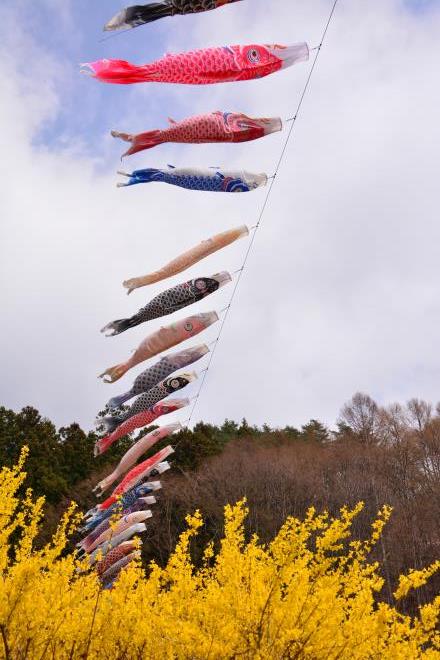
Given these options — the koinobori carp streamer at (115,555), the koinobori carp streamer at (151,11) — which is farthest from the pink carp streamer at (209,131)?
the koinobori carp streamer at (115,555)

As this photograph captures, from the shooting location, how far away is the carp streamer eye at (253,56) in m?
6.52

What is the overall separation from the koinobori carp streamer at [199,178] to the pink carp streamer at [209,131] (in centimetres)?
35

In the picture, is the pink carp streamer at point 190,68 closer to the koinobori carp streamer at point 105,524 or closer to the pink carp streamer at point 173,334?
the pink carp streamer at point 173,334

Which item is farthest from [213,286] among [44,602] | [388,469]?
[388,469]

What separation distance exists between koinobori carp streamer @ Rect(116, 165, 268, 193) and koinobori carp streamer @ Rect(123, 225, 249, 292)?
64 cm

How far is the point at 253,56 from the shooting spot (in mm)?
6555

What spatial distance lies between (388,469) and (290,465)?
630cm

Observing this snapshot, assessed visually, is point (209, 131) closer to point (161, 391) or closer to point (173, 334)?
point (173, 334)

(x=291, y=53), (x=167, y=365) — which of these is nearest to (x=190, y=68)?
(x=291, y=53)

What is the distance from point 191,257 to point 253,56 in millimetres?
2495

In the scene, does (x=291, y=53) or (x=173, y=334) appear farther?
(x=173, y=334)

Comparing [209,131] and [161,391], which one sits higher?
[209,131]

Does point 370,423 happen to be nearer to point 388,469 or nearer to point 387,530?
point 388,469

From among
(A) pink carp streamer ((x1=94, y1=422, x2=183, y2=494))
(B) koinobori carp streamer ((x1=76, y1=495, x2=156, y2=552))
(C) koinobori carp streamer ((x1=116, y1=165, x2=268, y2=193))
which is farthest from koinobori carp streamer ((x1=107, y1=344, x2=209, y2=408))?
(B) koinobori carp streamer ((x1=76, y1=495, x2=156, y2=552))
